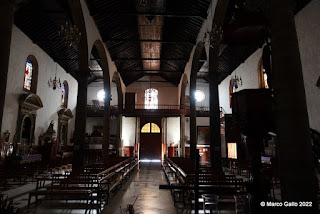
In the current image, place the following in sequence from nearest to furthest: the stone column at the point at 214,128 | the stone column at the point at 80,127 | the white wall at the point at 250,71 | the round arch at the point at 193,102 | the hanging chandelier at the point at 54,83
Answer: the stone column at the point at 214,128 < the stone column at the point at 80,127 < the hanging chandelier at the point at 54,83 < the round arch at the point at 193,102 < the white wall at the point at 250,71

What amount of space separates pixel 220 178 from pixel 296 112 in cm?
344

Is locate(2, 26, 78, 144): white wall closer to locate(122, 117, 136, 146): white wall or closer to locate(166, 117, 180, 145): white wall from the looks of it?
locate(122, 117, 136, 146): white wall

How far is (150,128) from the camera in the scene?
22562 mm

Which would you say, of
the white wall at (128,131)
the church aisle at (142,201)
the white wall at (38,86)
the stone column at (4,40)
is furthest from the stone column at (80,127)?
the white wall at (128,131)

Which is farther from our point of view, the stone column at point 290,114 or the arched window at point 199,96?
the arched window at point 199,96

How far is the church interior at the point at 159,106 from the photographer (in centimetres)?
265

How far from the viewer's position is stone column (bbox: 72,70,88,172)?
8.80m

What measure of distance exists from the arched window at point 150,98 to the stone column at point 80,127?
14033 mm

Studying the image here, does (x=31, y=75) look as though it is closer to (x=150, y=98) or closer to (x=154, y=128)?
(x=150, y=98)

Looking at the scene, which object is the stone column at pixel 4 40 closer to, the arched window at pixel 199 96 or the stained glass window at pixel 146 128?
the stained glass window at pixel 146 128

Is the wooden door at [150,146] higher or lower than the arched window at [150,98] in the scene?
lower

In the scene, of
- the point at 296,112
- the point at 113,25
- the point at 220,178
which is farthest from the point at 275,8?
the point at 113,25

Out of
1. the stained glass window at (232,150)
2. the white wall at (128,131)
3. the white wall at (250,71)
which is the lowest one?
the stained glass window at (232,150)

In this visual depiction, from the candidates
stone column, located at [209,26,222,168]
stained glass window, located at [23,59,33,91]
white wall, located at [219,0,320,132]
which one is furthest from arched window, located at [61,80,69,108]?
white wall, located at [219,0,320,132]
